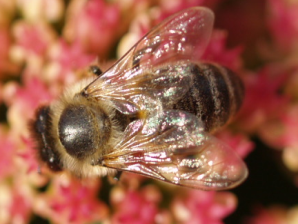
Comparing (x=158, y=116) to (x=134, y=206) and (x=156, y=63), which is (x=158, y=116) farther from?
(x=134, y=206)

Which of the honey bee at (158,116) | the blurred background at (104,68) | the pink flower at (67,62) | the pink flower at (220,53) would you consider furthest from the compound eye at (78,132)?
the pink flower at (220,53)

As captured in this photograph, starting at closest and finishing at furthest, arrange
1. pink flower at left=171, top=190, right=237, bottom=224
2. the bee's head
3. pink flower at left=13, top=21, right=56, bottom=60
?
the bee's head → pink flower at left=171, top=190, right=237, bottom=224 → pink flower at left=13, top=21, right=56, bottom=60

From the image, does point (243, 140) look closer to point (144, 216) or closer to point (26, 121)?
point (144, 216)

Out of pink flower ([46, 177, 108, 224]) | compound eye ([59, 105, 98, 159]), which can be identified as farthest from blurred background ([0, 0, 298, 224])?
compound eye ([59, 105, 98, 159])

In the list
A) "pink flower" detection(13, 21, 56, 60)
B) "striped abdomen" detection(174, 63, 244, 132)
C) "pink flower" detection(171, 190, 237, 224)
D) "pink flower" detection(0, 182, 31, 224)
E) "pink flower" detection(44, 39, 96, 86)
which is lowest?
"pink flower" detection(171, 190, 237, 224)

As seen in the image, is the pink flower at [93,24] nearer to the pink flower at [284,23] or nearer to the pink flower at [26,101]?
the pink flower at [26,101]

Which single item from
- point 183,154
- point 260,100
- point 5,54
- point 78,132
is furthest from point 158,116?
point 5,54

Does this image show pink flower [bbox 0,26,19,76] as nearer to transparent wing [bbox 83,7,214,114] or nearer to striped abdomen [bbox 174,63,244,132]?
transparent wing [bbox 83,7,214,114]
